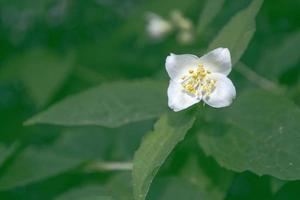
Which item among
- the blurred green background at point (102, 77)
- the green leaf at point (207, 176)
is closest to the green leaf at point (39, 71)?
the blurred green background at point (102, 77)

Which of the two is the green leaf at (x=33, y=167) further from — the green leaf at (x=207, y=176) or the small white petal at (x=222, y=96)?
the small white petal at (x=222, y=96)

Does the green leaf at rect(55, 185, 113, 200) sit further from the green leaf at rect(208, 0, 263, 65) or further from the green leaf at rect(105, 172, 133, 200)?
the green leaf at rect(208, 0, 263, 65)

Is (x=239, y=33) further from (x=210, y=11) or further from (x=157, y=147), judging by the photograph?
(x=157, y=147)

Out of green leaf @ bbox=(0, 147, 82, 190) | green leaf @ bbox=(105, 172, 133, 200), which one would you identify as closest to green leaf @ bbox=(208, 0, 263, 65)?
green leaf @ bbox=(105, 172, 133, 200)

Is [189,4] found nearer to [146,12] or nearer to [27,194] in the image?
[146,12]

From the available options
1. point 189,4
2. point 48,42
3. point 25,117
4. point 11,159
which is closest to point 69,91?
point 25,117

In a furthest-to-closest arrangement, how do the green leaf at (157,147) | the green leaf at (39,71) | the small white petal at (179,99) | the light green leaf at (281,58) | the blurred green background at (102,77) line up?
1. the green leaf at (39,71)
2. the light green leaf at (281,58)
3. the blurred green background at (102,77)
4. the small white petal at (179,99)
5. the green leaf at (157,147)
